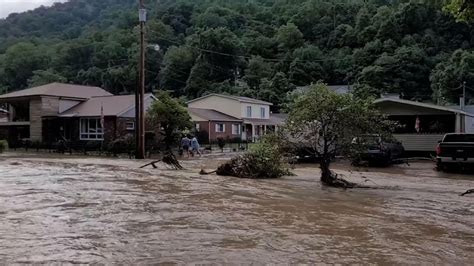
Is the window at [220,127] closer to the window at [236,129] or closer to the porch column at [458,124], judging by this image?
the window at [236,129]

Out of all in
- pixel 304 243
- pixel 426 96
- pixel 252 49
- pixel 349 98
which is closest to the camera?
pixel 304 243

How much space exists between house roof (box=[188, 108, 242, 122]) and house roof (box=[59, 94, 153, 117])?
8.71m

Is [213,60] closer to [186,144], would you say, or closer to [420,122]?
[186,144]

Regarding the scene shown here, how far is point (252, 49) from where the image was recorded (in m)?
87.1

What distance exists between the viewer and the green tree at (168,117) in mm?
35094

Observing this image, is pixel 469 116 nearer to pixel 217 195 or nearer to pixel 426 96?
pixel 217 195

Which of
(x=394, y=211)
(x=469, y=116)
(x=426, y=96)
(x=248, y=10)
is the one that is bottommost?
(x=394, y=211)

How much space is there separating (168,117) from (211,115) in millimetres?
18382

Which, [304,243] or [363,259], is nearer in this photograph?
[363,259]

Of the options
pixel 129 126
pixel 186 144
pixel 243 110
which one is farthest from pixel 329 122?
pixel 243 110

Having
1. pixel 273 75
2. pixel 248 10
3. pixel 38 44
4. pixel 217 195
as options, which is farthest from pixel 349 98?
pixel 38 44

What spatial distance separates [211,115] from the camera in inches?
2109

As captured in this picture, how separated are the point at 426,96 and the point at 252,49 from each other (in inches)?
1240

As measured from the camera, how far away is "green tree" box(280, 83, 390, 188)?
16.8 metres
